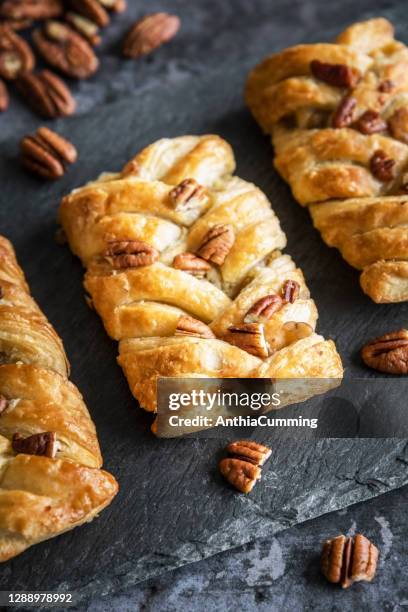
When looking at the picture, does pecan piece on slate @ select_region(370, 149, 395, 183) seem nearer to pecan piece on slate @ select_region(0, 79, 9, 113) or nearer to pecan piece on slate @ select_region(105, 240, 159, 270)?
pecan piece on slate @ select_region(105, 240, 159, 270)

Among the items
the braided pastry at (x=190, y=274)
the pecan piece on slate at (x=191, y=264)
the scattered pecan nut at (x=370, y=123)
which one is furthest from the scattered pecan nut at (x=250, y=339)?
the scattered pecan nut at (x=370, y=123)

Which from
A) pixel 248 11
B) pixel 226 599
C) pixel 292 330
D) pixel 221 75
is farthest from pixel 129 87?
pixel 226 599

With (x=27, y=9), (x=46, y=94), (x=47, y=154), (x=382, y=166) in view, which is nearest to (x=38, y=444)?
(x=47, y=154)

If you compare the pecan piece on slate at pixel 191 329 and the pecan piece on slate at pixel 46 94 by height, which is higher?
the pecan piece on slate at pixel 46 94

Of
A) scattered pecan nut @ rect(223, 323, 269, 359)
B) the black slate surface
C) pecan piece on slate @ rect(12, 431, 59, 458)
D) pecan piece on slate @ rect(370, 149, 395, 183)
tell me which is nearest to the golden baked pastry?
pecan piece on slate @ rect(370, 149, 395, 183)

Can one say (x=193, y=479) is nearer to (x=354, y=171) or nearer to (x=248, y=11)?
(x=354, y=171)

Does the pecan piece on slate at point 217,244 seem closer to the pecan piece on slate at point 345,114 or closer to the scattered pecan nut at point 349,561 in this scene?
the pecan piece on slate at point 345,114
